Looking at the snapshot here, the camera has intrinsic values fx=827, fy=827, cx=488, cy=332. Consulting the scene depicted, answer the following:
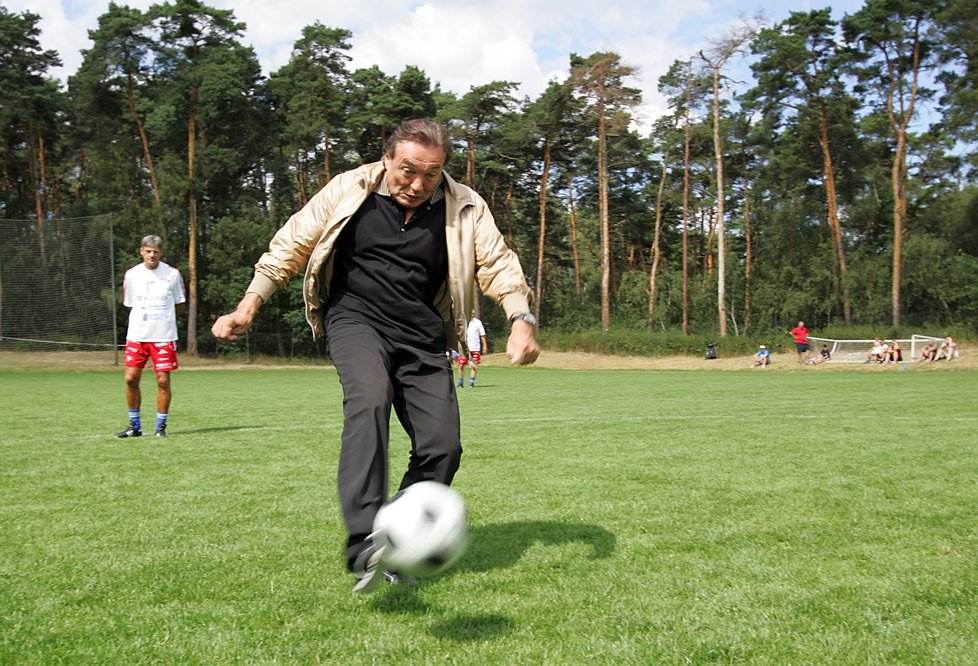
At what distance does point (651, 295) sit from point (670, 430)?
5109 cm

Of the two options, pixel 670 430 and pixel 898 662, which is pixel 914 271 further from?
pixel 898 662

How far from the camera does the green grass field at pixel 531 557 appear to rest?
308cm

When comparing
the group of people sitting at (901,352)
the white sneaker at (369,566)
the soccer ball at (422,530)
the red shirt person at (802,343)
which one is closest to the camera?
the soccer ball at (422,530)

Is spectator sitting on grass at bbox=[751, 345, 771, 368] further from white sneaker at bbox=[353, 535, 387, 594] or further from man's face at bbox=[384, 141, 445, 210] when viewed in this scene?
white sneaker at bbox=[353, 535, 387, 594]

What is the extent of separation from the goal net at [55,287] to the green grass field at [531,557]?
27.2 m

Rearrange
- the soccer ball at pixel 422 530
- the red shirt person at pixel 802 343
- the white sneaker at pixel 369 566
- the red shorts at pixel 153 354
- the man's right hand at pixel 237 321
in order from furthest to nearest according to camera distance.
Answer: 1. the red shirt person at pixel 802 343
2. the red shorts at pixel 153 354
3. the man's right hand at pixel 237 321
4. the white sneaker at pixel 369 566
5. the soccer ball at pixel 422 530

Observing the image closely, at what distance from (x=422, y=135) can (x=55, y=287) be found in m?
35.1

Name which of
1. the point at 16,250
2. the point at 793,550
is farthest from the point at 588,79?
the point at 793,550

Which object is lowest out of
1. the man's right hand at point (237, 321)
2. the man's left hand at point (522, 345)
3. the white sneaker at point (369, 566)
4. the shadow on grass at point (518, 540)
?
the shadow on grass at point (518, 540)

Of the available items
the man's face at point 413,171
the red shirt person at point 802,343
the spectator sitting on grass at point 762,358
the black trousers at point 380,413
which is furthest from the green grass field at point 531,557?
the spectator sitting on grass at point 762,358

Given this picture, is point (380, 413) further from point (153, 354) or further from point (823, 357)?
point (823, 357)

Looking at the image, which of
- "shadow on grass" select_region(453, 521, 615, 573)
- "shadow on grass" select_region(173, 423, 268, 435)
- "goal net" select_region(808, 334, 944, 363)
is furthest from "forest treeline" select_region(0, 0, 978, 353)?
"shadow on grass" select_region(453, 521, 615, 573)

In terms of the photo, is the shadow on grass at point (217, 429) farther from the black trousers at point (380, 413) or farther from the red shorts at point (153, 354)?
the black trousers at point (380, 413)

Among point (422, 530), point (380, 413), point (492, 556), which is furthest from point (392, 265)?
point (492, 556)
